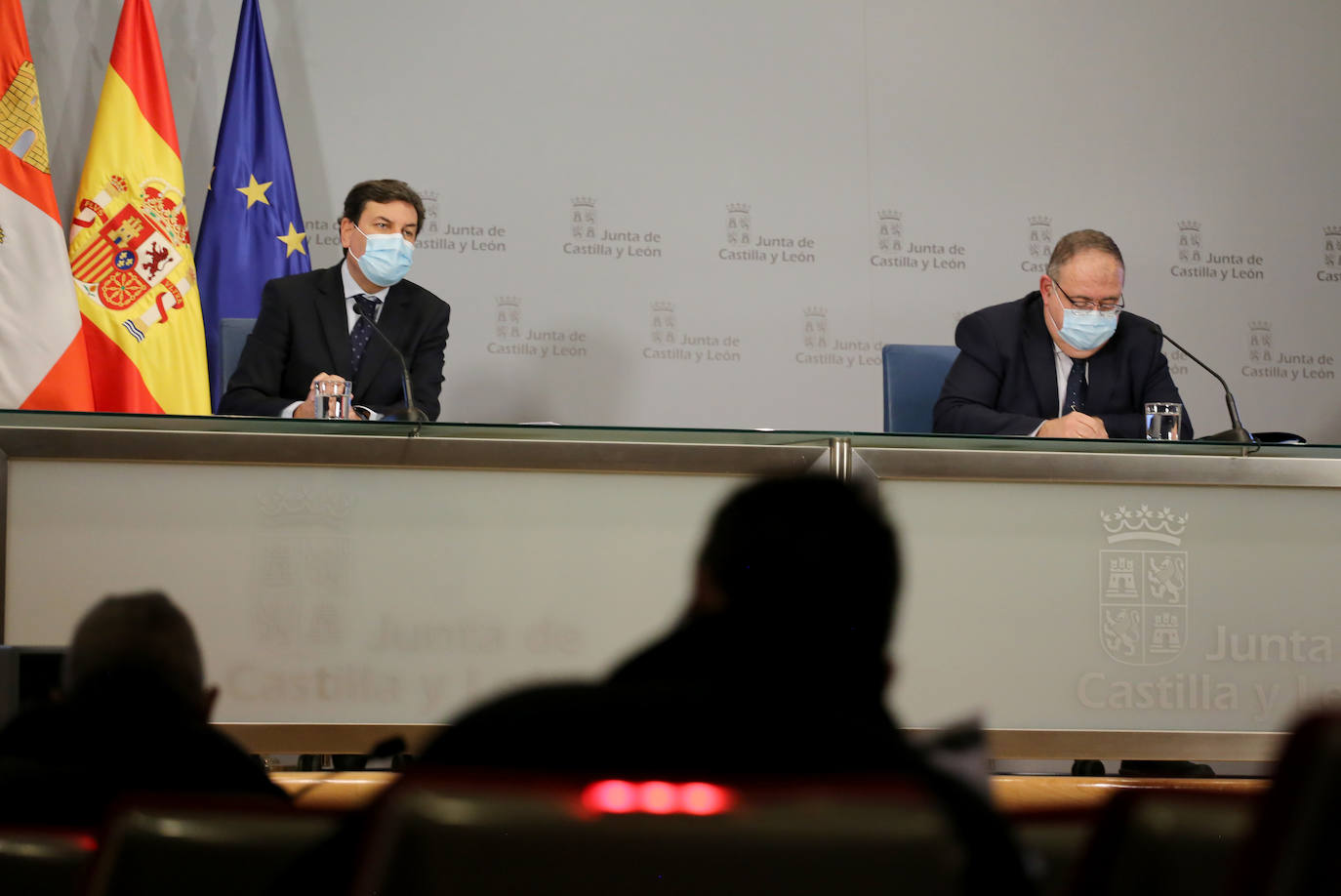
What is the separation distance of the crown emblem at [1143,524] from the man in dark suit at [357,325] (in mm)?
1808

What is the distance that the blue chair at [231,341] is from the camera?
9.49 ft

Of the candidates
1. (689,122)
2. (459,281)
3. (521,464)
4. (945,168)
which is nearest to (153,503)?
(521,464)

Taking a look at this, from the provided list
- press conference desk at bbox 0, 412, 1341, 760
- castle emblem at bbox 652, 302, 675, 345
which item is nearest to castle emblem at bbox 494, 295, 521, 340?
castle emblem at bbox 652, 302, 675, 345

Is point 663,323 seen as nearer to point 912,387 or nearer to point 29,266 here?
point 912,387

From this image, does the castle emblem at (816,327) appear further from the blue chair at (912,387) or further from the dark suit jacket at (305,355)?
the dark suit jacket at (305,355)

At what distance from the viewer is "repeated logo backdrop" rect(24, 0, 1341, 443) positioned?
13.0ft

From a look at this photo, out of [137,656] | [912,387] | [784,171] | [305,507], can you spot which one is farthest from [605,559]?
[784,171]

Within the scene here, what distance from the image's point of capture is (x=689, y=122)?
4098 mm

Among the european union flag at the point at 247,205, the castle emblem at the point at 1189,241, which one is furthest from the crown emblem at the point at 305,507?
the castle emblem at the point at 1189,241

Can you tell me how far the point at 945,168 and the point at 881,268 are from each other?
44 centimetres

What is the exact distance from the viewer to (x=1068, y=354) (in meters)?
2.88

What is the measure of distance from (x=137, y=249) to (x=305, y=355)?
104cm

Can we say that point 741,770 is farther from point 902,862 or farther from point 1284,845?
point 1284,845

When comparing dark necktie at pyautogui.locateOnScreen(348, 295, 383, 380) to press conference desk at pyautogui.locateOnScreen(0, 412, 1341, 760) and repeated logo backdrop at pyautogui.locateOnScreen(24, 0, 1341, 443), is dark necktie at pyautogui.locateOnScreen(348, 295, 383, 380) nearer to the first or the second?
repeated logo backdrop at pyautogui.locateOnScreen(24, 0, 1341, 443)
